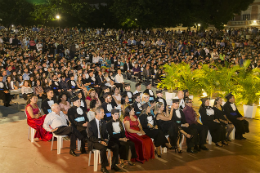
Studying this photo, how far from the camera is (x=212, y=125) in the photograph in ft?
26.5

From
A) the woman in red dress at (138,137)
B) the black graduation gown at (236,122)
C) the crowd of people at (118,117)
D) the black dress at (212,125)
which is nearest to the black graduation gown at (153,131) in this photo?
the crowd of people at (118,117)

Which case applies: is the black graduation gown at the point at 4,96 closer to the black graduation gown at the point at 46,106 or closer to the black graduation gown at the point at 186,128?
the black graduation gown at the point at 46,106

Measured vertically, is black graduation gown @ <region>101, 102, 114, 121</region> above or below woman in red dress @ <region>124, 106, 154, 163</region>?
above

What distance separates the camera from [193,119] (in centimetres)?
807

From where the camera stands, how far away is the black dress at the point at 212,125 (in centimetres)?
798

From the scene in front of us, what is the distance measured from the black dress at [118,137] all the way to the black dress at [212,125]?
252cm

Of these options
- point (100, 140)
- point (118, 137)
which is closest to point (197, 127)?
point (118, 137)

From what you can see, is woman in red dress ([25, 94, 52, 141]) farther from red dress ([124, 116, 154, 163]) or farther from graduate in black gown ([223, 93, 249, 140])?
graduate in black gown ([223, 93, 249, 140])

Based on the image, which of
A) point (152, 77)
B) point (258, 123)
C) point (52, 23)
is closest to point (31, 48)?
point (152, 77)

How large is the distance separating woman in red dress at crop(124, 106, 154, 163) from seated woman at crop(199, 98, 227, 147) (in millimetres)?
2025

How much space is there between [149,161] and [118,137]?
945mm

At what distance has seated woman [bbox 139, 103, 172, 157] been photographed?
23.8ft

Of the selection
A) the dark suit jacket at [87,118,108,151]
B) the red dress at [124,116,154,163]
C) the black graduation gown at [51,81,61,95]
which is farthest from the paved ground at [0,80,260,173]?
the black graduation gown at [51,81,61,95]

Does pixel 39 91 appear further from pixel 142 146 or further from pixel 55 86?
pixel 142 146
